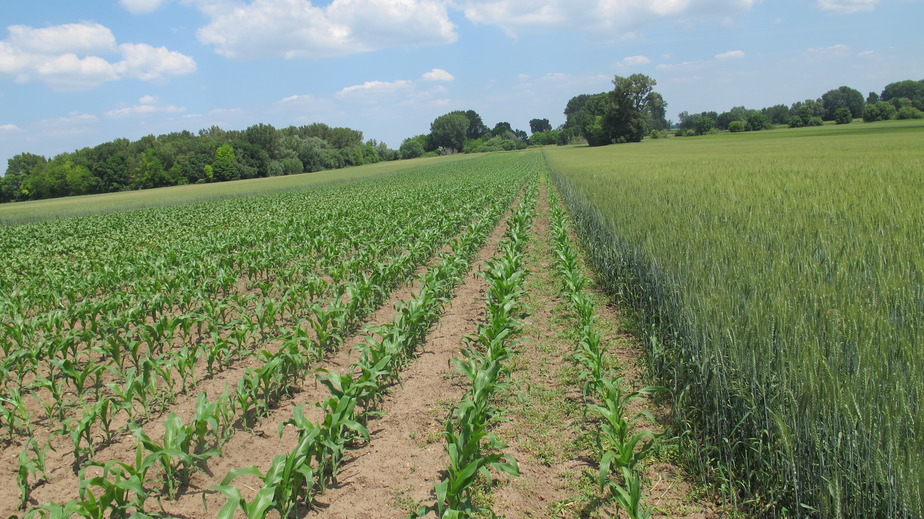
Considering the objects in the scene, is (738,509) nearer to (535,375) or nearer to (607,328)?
(535,375)

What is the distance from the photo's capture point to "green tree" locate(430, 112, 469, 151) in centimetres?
14012

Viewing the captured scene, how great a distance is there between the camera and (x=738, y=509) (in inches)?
120

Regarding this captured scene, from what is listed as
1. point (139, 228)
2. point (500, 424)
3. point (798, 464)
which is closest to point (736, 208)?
point (500, 424)

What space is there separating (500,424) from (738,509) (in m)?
1.91

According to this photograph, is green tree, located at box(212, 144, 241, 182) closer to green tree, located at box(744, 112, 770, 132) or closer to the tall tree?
the tall tree

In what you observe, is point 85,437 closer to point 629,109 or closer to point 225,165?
point 225,165

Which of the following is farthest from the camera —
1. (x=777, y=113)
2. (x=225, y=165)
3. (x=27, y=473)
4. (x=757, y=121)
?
(x=777, y=113)

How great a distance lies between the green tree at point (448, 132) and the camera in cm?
14012

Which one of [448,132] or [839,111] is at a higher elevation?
[448,132]

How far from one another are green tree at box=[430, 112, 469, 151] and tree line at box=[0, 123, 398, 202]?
57328mm

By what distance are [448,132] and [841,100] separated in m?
85.8

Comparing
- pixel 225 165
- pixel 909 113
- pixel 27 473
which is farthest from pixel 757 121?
pixel 27 473

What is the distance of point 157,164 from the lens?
2832 inches

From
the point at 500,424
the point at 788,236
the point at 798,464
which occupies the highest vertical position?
the point at 788,236
